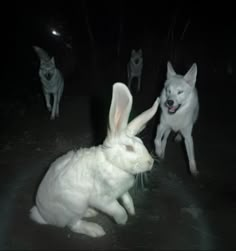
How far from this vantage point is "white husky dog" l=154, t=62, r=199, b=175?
3.61m

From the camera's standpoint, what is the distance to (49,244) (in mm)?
2305

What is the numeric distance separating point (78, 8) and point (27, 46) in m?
1.78

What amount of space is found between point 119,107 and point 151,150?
2.21 meters

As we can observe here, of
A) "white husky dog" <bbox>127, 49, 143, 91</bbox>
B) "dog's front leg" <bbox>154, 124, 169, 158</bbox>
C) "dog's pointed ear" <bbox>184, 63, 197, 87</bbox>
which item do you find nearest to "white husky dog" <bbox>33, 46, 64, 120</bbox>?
"white husky dog" <bbox>127, 49, 143, 91</bbox>

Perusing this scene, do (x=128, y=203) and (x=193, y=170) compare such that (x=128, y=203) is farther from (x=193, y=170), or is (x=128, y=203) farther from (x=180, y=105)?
(x=180, y=105)

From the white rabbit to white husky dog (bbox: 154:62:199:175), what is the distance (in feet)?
4.48

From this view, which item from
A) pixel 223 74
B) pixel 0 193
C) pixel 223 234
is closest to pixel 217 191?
pixel 223 234

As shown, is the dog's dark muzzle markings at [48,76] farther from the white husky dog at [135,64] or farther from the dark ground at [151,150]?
the white husky dog at [135,64]

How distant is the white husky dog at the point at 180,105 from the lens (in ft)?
11.8

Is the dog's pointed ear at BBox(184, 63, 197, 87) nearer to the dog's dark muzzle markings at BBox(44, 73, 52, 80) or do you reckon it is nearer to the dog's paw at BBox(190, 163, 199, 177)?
the dog's paw at BBox(190, 163, 199, 177)

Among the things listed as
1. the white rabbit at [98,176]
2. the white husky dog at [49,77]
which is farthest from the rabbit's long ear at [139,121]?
the white husky dog at [49,77]

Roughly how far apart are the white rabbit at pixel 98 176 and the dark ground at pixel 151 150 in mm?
121

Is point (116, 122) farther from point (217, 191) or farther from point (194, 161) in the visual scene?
point (194, 161)

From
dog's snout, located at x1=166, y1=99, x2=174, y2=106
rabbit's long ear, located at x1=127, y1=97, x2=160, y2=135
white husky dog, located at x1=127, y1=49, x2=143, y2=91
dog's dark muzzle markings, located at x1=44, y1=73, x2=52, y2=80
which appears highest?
rabbit's long ear, located at x1=127, y1=97, x2=160, y2=135
